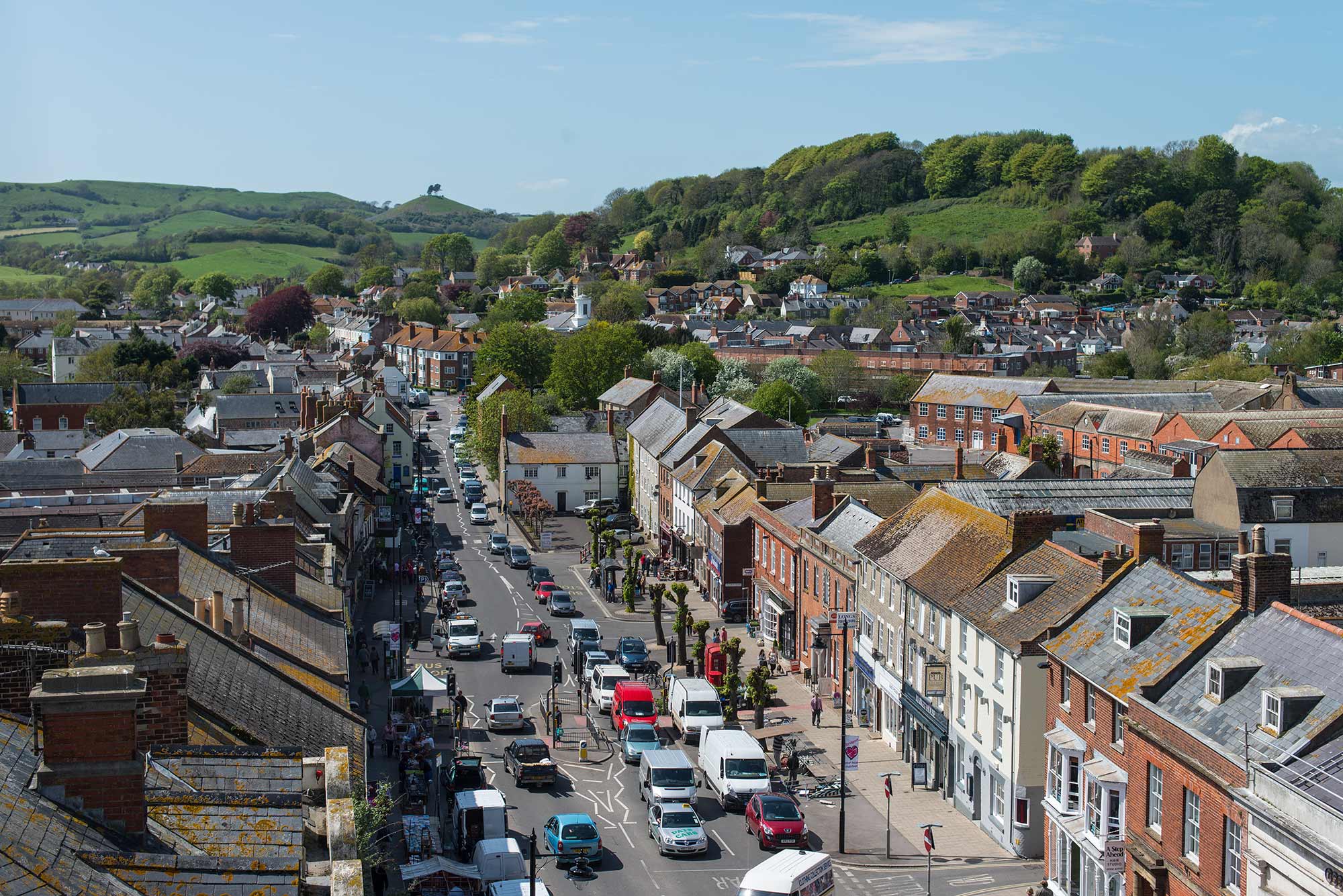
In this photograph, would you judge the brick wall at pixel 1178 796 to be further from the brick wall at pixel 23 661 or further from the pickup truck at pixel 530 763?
the brick wall at pixel 23 661

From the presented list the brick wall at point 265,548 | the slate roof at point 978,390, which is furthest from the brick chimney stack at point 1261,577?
the slate roof at point 978,390

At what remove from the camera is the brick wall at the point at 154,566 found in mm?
22953

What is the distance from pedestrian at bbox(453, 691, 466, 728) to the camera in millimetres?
A: 39781

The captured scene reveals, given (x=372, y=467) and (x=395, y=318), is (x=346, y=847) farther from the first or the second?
(x=395, y=318)

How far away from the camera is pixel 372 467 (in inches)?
2702

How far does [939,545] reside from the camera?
122 ft

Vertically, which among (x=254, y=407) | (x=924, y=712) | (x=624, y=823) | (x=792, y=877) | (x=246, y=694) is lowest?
(x=624, y=823)

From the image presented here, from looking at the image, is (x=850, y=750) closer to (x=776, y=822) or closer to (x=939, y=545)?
(x=776, y=822)

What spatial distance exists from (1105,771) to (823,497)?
23.9 meters

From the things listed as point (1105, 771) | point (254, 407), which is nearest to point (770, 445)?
point (254, 407)

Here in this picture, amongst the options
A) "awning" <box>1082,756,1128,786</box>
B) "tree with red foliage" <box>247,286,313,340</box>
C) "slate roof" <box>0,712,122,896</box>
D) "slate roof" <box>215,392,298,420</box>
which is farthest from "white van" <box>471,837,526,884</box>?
"tree with red foliage" <box>247,286,313,340</box>

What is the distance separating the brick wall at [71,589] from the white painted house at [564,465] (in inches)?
2544

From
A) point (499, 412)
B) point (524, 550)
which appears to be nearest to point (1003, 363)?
point (499, 412)

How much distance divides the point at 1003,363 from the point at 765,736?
102 meters
